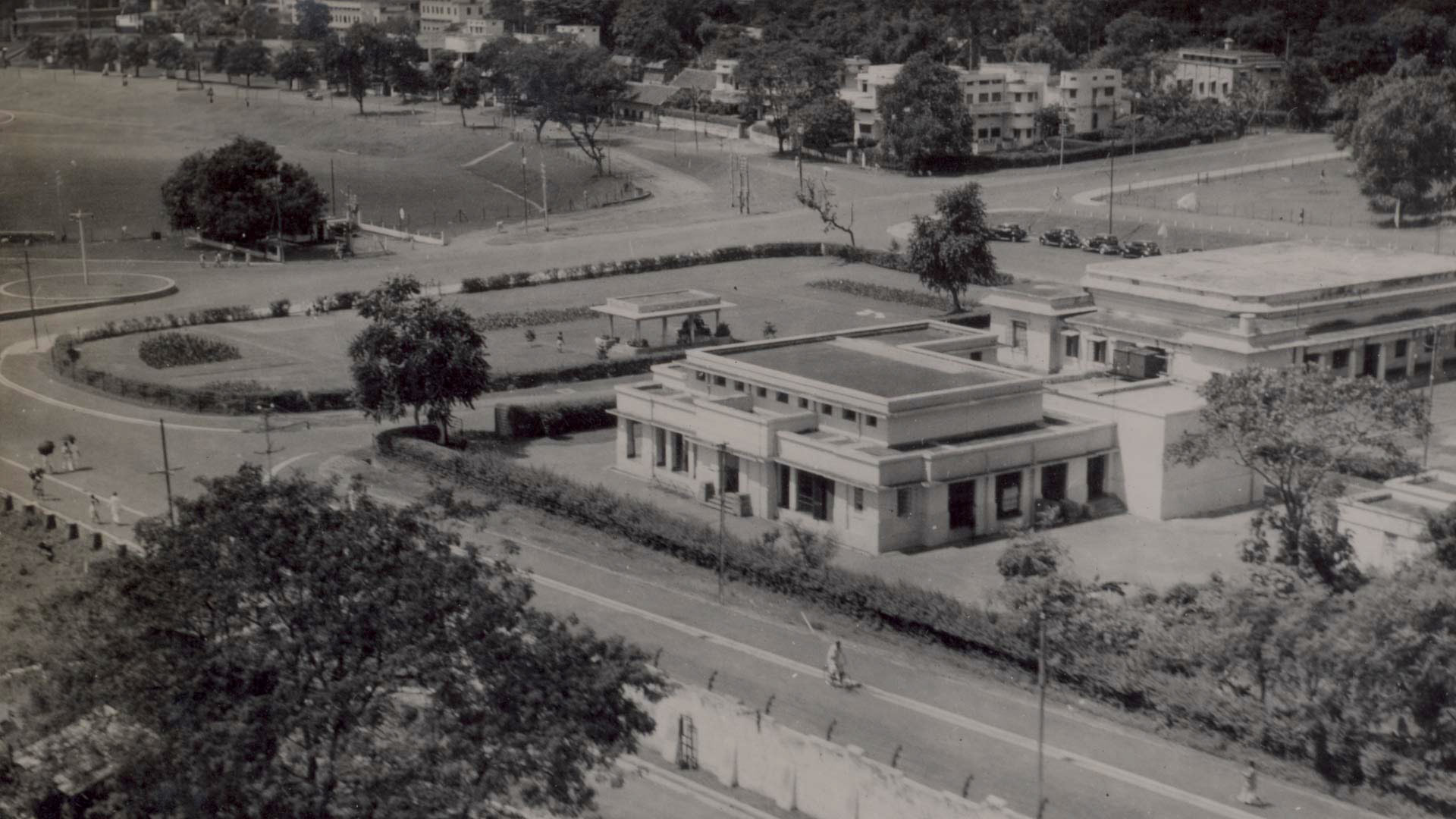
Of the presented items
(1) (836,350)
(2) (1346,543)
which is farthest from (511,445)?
(2) (1346,543)

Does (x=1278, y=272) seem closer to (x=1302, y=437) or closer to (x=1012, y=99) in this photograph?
(x=1302, y=437)

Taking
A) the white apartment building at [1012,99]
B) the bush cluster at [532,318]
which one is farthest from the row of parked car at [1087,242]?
the bush cluster at [532,318]

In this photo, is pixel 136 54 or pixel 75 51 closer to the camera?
pixel 136 54

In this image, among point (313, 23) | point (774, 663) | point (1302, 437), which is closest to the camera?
point (774, 663)

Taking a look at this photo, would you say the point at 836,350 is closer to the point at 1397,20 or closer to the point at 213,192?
the point at 213,192

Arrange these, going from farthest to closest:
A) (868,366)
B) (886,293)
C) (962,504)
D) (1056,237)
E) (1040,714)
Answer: (1056,237) < (886,293) < (868,366) < (962,504) < (1040,714)

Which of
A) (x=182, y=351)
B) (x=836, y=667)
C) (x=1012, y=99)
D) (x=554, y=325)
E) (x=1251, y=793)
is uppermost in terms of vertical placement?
(x=1012, y=99)

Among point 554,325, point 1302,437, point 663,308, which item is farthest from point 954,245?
point 1302,437

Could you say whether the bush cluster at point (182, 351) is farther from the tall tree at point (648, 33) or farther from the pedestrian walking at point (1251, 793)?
the tall tree at point (648, 33)

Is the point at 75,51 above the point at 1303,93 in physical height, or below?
above
